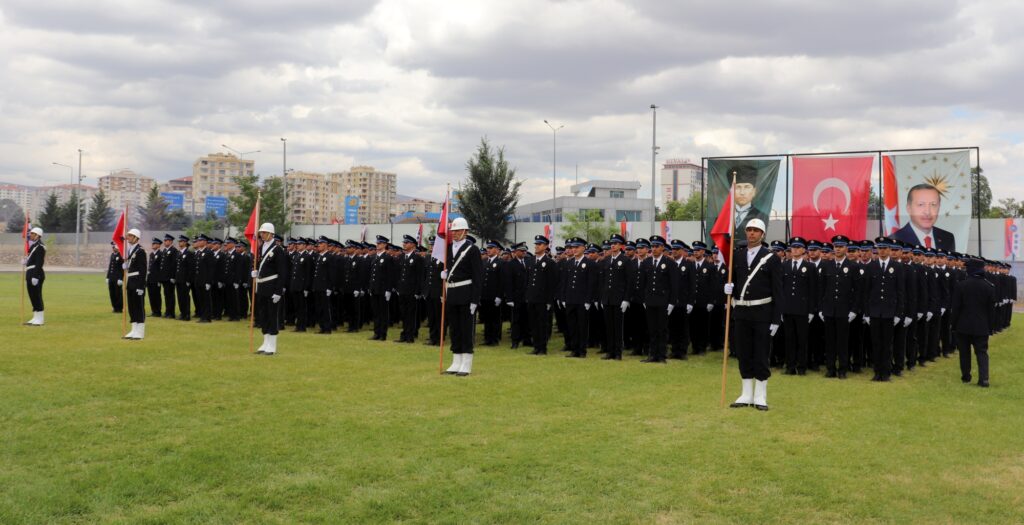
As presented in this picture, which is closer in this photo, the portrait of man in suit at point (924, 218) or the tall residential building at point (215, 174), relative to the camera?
the portrait of man in suit at point (924, 218)

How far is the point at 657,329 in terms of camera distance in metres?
13.7

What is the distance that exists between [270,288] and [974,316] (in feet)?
36.5

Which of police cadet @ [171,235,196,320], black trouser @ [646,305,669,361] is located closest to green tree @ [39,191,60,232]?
police cadet @ [171,235,196,320]

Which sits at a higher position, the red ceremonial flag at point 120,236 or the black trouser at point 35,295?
the red ceremonial flag at point 120,236

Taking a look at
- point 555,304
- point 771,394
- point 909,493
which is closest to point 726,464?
point 909,493

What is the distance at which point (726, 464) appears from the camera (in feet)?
22.1

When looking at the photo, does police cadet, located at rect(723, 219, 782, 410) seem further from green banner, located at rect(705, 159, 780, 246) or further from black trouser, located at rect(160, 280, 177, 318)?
green banner, located at rect(705, 159, 780, 246)

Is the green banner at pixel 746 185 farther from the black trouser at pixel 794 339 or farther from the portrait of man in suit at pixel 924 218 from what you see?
the black trouser at pixel 794 339

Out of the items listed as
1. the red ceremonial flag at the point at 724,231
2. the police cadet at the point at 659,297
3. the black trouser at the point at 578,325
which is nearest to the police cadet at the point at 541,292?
the black trouser at the point at 578,325

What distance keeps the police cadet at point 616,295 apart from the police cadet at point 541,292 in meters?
1.20

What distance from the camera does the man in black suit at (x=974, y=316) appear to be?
11.7 metres

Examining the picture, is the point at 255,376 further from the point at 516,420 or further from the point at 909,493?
the point at 909,493

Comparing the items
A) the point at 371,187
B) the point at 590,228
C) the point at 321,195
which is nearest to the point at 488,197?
the point at 590,228

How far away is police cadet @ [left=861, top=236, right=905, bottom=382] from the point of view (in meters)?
12.1
